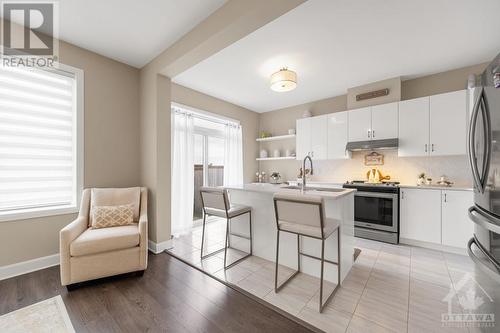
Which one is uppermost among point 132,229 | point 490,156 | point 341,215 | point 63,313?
point 490,156

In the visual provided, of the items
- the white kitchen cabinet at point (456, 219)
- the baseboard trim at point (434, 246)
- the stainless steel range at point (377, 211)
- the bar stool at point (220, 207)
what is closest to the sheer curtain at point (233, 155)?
the bar stool at point (220, 207)

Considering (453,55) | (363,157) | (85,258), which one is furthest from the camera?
(363,157)

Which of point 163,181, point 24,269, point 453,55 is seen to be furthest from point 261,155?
point 24,269

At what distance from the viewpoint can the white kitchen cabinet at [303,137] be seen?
14.4ft

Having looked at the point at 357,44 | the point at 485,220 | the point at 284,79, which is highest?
the point at 357,44

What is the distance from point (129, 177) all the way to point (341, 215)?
303cm

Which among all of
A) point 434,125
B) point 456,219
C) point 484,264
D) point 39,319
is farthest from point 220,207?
point 434,125

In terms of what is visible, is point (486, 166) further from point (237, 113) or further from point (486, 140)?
point (237, 113)

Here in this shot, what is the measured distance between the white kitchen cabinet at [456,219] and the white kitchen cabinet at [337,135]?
1.58m

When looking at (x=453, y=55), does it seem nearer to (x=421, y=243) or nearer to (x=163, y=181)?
(x=421, y=243)

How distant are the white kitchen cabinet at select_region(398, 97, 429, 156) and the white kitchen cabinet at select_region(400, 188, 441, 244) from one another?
676mm

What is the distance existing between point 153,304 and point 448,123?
176 inches

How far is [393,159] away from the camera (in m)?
3.70

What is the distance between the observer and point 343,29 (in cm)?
221
